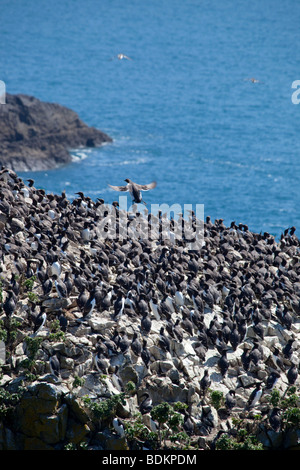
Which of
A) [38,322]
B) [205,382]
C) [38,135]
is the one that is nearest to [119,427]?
[205,382]

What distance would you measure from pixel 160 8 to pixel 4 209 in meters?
172

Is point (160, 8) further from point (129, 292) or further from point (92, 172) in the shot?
point (129, 292)

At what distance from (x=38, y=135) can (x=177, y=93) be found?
156 feet

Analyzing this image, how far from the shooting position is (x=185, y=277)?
124 ft

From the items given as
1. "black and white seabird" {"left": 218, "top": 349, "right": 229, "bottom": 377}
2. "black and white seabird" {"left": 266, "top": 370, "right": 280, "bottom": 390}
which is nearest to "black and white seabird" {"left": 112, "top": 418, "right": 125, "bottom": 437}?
"black and white seabird" {"left": 218, "top": 349, "right": 229, "bottom": 377}

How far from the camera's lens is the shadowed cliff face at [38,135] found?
85.5m

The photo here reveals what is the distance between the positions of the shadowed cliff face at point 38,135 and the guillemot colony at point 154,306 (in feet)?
150

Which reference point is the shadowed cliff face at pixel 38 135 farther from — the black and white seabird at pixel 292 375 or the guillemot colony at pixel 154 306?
the black and white seabird at pixel 292 375

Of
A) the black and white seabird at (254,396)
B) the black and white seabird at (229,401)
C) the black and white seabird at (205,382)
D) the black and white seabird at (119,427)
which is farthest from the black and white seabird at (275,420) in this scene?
the black and white seabird at (119,427)

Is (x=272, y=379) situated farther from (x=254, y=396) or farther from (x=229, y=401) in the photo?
(x=229, y=401)

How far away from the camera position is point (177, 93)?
130 metres

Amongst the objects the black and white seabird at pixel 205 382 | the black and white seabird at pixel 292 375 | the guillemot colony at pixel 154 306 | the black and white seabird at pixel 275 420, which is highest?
the guillemot colony at pixel 154 306

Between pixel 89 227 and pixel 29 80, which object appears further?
pixel 29 80

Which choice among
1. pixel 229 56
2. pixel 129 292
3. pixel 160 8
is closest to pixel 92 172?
pixel 129 292
